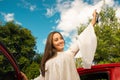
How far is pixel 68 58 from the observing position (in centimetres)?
425

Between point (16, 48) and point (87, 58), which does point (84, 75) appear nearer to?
point (87, 58)

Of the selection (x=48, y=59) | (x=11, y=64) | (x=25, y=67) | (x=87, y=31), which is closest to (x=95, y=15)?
(x=87, y=31)

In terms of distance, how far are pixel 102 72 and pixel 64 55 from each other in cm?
66

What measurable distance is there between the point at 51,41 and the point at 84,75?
794 millimetres

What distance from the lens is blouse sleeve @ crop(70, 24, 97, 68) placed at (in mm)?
4301

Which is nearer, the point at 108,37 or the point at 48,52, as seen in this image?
the point at 48,52

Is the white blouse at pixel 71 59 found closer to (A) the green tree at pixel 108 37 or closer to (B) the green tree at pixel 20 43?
(A) the green tree at pixel 108 37

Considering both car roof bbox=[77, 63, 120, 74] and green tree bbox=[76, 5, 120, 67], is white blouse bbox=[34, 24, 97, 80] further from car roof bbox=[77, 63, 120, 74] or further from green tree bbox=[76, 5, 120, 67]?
green tree bbox=[76, 5, 120, 67]

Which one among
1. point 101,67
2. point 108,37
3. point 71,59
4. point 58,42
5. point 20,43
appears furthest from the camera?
point 20,43

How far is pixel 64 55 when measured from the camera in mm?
4277

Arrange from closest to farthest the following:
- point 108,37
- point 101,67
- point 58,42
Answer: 1. point 58,42
2. point 101,67
3. point 108,37

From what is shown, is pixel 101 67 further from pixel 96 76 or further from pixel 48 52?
pixel 48 52

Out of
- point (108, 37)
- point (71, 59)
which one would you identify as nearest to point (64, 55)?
point (71, 59)

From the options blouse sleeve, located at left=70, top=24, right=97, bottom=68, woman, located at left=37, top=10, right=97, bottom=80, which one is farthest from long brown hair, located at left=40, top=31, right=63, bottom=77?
blouse sleeve, located at left=70, top=24, right=97, bottom=68
